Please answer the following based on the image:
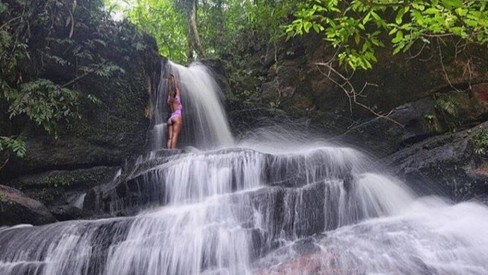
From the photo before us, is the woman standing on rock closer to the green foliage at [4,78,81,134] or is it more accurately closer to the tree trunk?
the green foliage at [4,78,81,134]

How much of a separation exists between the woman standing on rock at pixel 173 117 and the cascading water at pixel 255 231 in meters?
2.08

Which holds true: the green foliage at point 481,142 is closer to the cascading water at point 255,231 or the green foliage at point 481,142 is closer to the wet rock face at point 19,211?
the cascading water at point 255,231

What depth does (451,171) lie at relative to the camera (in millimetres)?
5602

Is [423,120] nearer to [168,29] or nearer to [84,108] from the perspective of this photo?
[84,108]

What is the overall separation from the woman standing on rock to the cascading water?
2077mm

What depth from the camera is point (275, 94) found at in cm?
1052

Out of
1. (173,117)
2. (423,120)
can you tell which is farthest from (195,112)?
(423,120)

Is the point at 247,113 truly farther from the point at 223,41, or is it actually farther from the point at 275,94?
the point at 223,41

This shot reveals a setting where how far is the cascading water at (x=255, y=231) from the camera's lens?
3.80 meters

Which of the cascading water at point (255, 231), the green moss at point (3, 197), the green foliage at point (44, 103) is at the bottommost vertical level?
the cascading water at point (255, 231)

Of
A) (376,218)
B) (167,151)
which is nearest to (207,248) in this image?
(376,218)

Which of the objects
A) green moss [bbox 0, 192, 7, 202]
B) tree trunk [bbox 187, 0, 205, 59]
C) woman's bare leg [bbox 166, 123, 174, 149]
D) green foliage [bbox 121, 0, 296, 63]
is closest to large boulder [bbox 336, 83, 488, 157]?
woman's bare leg [bbox 166, 123, 174, 149]

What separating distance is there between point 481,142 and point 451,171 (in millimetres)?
659

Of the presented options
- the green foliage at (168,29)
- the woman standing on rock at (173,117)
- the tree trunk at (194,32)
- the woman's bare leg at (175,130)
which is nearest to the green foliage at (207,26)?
the green foliage at (168,29)
